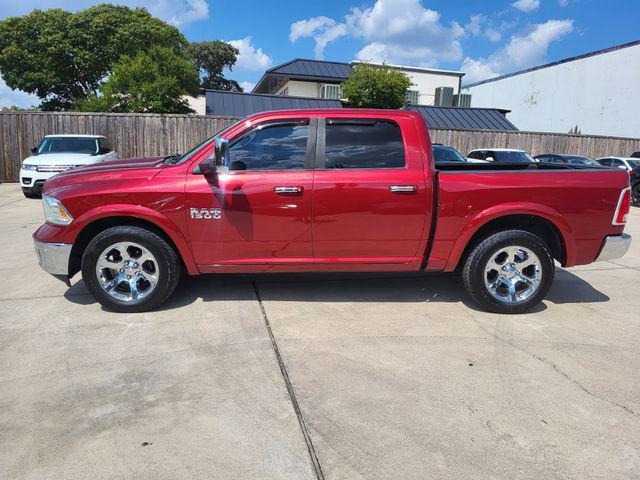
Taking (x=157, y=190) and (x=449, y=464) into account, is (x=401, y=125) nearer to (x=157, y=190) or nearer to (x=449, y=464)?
(x=157, y=190)

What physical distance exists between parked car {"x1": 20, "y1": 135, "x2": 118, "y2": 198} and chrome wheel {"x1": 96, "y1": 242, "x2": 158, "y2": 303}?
29.4ft

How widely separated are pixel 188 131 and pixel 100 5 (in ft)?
77.2

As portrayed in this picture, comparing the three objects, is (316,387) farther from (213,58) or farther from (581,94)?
(213,58)

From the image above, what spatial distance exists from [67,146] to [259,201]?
36.7 ft

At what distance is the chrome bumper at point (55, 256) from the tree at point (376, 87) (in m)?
17.7

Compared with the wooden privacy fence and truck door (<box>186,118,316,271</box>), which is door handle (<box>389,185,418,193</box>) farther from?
the wooden privacy fence

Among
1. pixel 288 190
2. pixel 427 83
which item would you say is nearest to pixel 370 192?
pixel 288 190

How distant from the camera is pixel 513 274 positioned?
4508mm

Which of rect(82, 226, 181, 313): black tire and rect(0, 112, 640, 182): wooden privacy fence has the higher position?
rect(0, 112, 640, 182): wooden privacy fence

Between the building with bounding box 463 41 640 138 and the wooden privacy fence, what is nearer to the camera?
the wooden privacy fence

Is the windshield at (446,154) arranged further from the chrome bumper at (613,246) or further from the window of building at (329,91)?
the window of building at (329,91)

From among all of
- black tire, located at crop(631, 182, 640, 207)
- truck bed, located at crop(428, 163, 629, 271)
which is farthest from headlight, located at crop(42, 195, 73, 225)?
black tire, located at crop(631, 182, 640, 207)

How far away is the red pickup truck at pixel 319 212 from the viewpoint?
4184mm

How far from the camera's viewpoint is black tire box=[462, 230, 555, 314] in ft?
14.4
